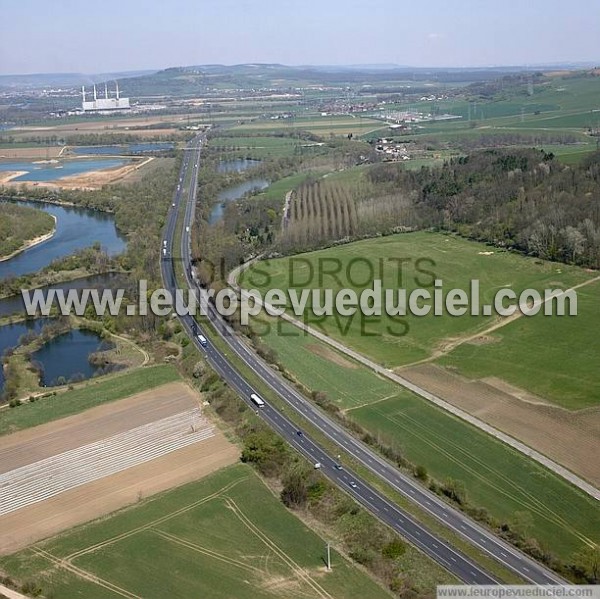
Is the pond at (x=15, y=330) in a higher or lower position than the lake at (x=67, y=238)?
lower

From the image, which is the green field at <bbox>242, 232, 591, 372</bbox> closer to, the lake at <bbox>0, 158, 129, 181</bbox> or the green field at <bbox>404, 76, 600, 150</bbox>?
the green field at <bbox>404, 76, 600, 150</bbox>

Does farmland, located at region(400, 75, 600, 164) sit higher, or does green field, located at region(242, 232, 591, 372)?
farmland, located at region(400, 75, 600, 164)

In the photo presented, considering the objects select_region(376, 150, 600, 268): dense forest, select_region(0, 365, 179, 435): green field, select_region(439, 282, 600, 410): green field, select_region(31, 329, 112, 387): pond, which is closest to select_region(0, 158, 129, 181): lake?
select_region(376, 150, 600, 268): dense forest

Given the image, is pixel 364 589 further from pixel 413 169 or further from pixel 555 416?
pixel 413 169

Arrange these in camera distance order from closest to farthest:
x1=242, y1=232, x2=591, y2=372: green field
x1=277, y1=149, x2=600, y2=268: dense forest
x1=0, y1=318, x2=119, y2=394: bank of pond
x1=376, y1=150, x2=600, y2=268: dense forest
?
1. x1=0, y1=318, x2=119, y2=394: bank of pond
2. x1=242, y1=232, x2=591, y2=372: green field
3. x1=376, y1=150, x2=600, y2=268: dense forest
4. x1=277, y1=149, x2=600, y2=268: dense forest

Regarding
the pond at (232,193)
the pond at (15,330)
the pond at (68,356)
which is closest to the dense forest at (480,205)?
the pond at (232,193)

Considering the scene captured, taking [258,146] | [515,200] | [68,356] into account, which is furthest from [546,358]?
[258,146]

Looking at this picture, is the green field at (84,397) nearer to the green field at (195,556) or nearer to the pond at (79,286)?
the green field at (195,556)
